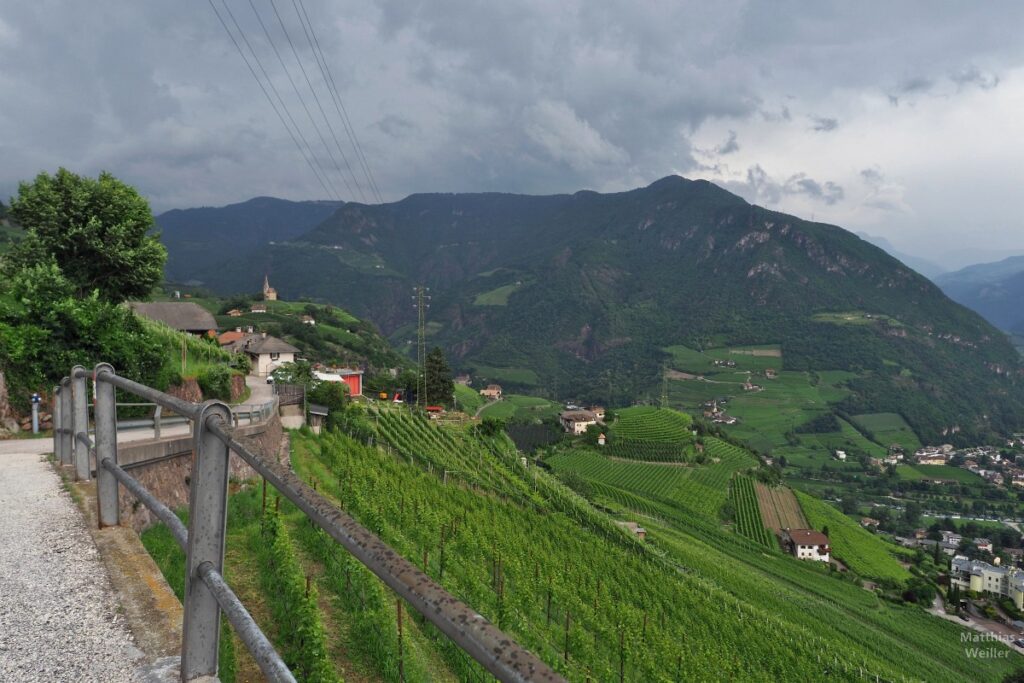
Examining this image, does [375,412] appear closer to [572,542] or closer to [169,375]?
[572,542]

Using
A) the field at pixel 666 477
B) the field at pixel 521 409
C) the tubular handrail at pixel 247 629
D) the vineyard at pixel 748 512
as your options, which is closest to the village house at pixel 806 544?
the vineyard at pixel 748 512

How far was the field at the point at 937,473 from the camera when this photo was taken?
129 metres

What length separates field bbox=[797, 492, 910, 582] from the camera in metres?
68.1

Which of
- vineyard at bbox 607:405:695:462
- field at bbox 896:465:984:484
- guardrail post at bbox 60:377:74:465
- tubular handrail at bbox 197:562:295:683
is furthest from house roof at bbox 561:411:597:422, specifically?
tubular handrail at bbox 197:562:295:683

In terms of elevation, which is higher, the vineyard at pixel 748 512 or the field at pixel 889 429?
the vineyard at pixel 748 512

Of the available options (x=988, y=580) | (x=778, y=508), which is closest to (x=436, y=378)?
(x=778, y=508)

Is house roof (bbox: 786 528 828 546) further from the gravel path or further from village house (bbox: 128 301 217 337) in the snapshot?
the gravel path

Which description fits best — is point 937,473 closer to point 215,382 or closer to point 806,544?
point 806,544

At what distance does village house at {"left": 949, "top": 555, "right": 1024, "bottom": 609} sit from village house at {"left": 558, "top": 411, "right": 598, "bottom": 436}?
189 feet

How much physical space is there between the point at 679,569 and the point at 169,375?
32.0 metres

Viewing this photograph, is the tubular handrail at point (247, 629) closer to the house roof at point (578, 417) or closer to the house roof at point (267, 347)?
the house roof at point (267, 347)

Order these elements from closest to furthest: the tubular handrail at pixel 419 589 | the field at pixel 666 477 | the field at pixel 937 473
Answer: the tubular handrail at pixel 419 589, the field at pixel 666 477, the field at pixel 937 473

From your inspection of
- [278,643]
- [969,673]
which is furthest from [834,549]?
[278,643]

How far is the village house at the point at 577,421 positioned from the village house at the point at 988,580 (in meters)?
57.6
